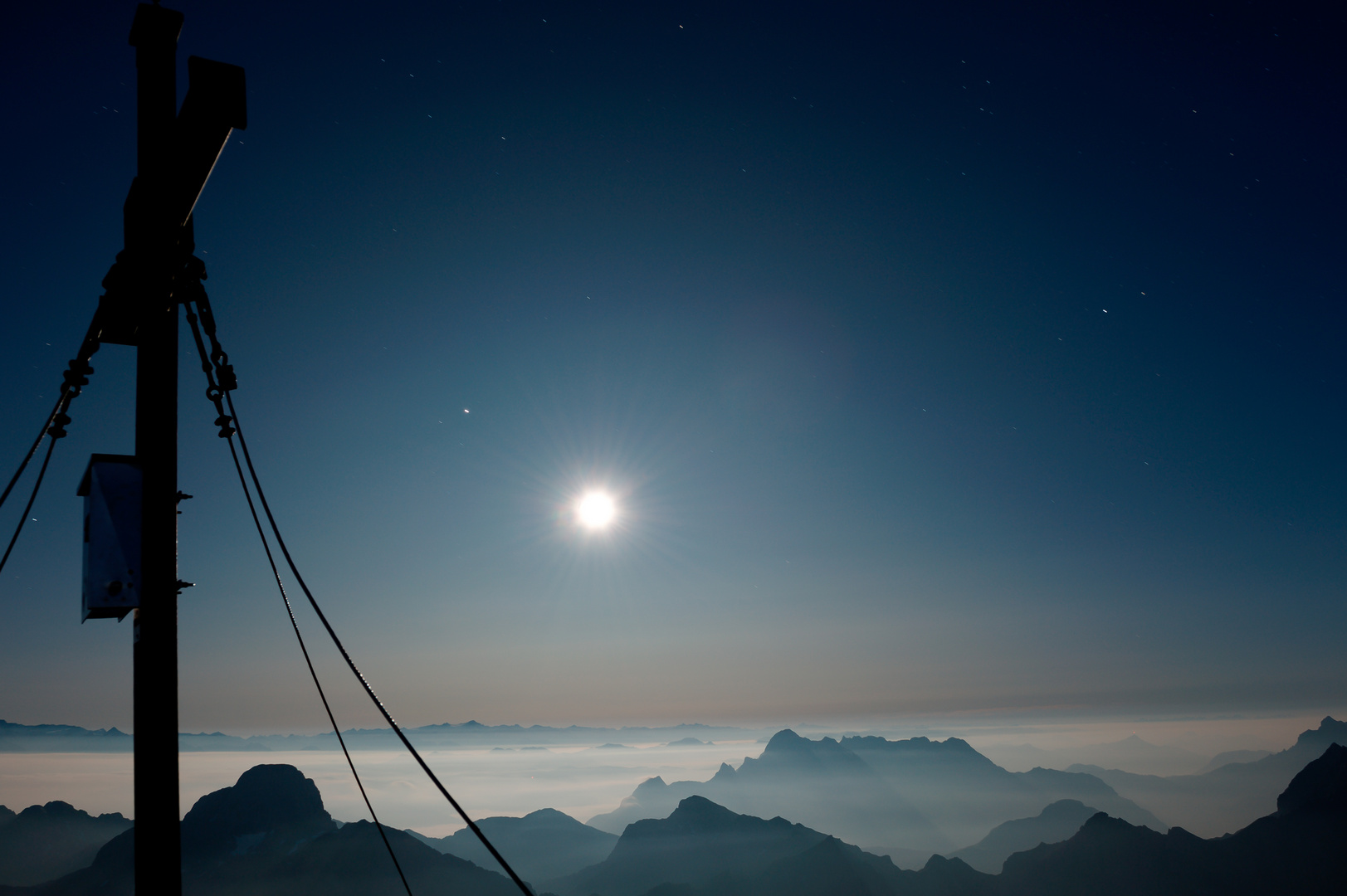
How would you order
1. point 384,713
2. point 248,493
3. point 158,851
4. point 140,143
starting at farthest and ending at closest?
1. point 248,493
2. point 384,713
3. point 140,143
4. point 158,851

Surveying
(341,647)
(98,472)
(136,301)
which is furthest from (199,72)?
(341,647)

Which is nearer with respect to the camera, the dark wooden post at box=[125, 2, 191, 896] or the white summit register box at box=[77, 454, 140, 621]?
the dark wooden post at box=[125, 2, 191, 896]

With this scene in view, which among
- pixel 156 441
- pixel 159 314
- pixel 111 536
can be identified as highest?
pixel 159 314

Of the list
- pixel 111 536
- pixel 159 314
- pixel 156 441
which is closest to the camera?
pixel 111 536

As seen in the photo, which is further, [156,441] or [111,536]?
[156,441]

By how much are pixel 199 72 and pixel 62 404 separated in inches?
188

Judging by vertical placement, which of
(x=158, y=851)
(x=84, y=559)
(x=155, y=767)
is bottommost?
(x=158, y=851)

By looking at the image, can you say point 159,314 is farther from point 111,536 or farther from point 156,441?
point 111,536

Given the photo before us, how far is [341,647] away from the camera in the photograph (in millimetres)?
7059

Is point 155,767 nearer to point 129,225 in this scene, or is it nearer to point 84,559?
point 84,559

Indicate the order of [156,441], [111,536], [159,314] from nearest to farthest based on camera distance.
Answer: [111,536] < [156,441] < [159,314]

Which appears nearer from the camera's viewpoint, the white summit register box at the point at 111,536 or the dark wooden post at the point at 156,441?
the dark wooden post at the point at 156,441

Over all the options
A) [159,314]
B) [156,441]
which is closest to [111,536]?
[156,441]

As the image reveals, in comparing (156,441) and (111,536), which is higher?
(156,441)
